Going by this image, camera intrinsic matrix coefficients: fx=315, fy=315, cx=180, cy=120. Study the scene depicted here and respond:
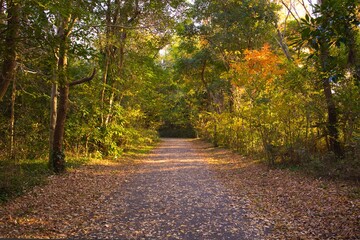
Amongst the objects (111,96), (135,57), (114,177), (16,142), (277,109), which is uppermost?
(135,57)

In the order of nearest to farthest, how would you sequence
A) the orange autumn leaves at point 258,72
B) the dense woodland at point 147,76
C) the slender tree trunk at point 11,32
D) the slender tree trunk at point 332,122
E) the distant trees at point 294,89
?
the distant trees at point 294,89 < the slender tree trunk at point 11,32 < the dense woodland at point 147,76 < the slender tree trunk at point 332,122 < the orange autumn leaves at point 258,72

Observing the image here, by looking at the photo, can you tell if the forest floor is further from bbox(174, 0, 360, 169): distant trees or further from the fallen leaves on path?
bbox(174, 0, 360, 169): distant trees

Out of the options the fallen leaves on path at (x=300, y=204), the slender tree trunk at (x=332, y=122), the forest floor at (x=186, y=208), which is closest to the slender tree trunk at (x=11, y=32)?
the forest floor at (x=186, y=208)

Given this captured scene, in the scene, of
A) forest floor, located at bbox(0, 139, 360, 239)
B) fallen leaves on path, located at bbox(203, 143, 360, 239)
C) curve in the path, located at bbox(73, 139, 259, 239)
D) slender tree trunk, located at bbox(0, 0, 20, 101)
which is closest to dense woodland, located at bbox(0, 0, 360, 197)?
slender tree trunk, located at bbox(0, 0, 20, 101)

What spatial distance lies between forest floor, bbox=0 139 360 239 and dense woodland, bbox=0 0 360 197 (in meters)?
1.36

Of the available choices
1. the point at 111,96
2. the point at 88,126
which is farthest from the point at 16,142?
the point at 111,96

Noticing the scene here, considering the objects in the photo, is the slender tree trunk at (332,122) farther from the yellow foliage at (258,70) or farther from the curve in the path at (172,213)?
the curve in the path at (172,213)

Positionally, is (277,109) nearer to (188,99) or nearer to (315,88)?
(315,88)

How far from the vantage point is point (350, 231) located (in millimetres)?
5109

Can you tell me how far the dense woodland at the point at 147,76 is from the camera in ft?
20.3

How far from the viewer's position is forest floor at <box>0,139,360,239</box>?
5.39 meters

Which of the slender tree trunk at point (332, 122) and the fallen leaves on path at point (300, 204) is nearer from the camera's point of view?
the fallen leaves on path at point (300, 204)

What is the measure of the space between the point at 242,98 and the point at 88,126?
8.52m

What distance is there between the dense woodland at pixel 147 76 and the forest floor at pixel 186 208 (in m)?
1.36
